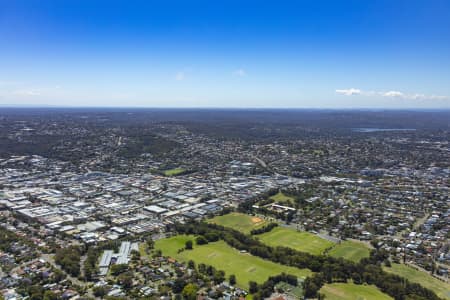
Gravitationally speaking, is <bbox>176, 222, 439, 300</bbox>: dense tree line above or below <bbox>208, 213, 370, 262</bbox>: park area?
above

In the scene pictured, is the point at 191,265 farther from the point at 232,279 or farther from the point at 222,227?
the point at 222,227

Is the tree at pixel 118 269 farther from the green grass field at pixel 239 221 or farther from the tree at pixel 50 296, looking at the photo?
the green grass field at pixel 239 221

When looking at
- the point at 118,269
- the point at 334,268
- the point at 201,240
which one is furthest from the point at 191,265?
the point at 334,268

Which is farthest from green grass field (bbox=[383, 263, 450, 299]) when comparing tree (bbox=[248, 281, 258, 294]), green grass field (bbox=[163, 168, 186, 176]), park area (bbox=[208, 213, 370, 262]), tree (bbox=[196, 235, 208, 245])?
green grass field (bbox=[163, 168, 186, 176])

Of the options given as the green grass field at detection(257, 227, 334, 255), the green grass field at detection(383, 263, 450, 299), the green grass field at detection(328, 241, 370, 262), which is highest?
the green grass field at detection(257, 227, 334, 255)

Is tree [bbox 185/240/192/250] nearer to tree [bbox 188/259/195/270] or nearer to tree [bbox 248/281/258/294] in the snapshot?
tree [bbox 188/259/195/270]

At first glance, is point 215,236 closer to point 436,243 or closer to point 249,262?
point 249,262

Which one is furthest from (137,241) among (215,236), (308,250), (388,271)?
(388,271)
